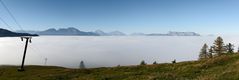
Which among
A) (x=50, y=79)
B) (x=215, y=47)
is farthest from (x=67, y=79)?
(x=215, y=47)

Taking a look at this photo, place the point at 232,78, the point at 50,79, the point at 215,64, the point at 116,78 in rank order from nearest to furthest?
the point at 232,78 → the point at 116,78 → the point at 215,64 → the point at 50,79

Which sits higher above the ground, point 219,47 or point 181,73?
point 219,47

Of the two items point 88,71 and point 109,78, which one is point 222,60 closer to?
point 109,78

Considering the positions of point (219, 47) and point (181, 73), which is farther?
point (219, 47)

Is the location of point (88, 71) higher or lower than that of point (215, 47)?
lower

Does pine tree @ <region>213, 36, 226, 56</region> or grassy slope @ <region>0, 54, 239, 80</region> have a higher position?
pine tree @ <region>213, 36, 226, 56</region>

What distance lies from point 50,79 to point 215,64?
27.2 metres

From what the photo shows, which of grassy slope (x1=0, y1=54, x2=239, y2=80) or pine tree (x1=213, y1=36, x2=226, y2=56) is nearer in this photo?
grassy slope (x1=0, y1=54, x2=239, y2=80)

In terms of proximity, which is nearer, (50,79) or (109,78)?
(109,78)

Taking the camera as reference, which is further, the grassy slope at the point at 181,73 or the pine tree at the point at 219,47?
the pine tree at the point at 219,47

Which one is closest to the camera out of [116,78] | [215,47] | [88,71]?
[116,78]

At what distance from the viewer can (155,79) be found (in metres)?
34.3

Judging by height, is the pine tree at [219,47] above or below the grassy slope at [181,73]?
above

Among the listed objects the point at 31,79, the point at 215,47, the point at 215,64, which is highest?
the point at 215,47
